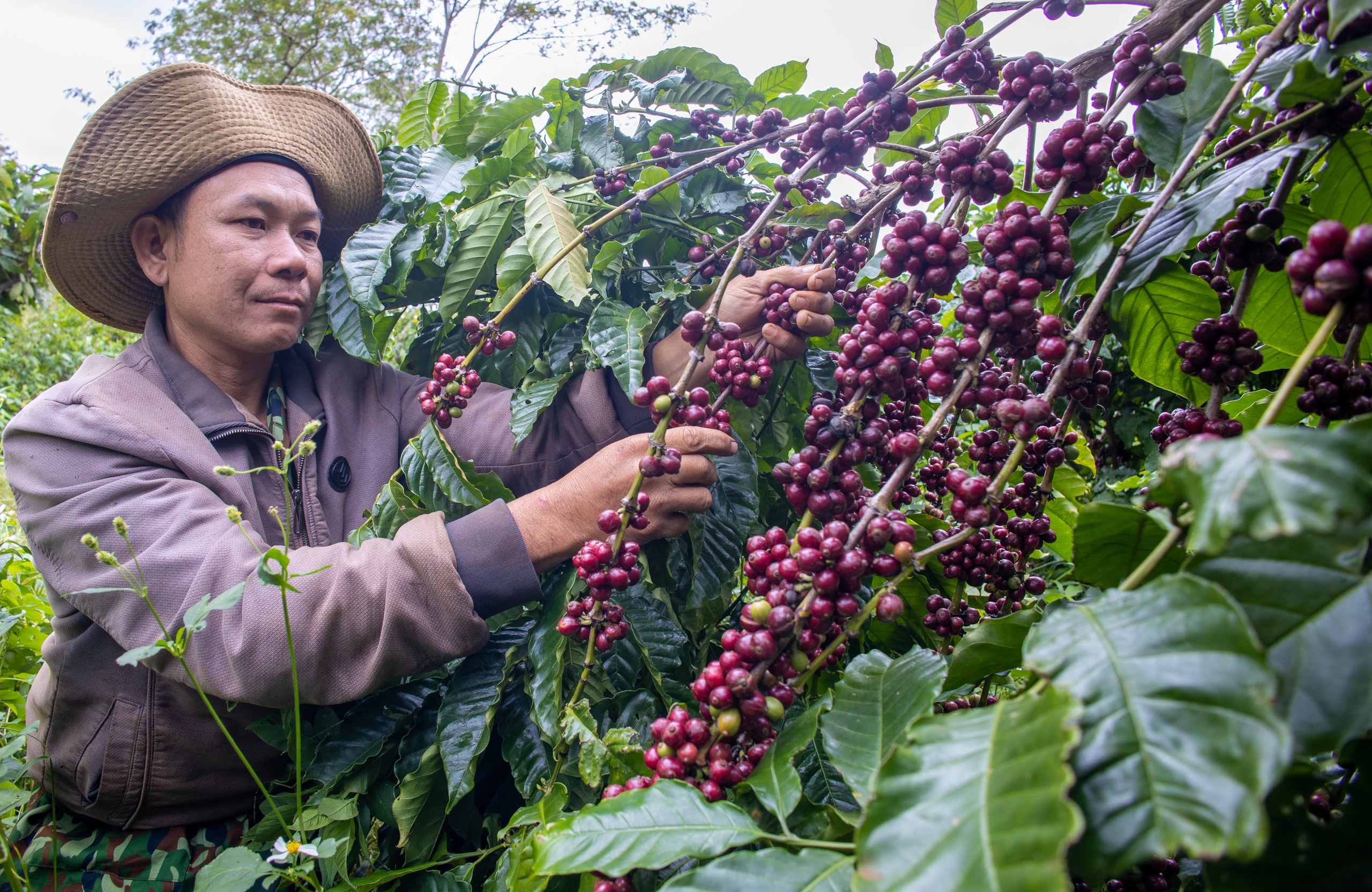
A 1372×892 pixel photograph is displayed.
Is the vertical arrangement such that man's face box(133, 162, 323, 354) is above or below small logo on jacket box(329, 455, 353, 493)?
above

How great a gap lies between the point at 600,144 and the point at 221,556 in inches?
39.5

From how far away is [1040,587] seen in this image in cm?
82

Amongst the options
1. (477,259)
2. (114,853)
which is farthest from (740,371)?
(114,853)

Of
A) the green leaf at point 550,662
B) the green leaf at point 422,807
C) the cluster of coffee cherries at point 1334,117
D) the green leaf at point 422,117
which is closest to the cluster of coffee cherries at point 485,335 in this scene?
the green leaf at point 550,662

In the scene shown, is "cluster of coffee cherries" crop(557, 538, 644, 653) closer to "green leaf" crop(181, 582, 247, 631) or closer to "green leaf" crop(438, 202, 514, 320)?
"green leaf" crop(181, 582, 247, 631)

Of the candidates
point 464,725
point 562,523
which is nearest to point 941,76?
point 562,523

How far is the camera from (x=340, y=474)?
152 centimetres

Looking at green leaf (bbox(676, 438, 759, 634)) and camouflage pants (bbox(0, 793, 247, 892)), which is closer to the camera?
green leaf (bbox(676, 438, 759, 634))

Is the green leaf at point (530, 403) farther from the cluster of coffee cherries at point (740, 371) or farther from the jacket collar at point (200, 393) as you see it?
the jacket collar at point (200, 393)

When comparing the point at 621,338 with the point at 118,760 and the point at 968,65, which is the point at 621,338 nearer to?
the point at 968,65

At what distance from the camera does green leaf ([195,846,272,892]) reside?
3.02 feet

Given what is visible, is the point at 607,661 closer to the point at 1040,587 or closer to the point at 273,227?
the point at 1040,587

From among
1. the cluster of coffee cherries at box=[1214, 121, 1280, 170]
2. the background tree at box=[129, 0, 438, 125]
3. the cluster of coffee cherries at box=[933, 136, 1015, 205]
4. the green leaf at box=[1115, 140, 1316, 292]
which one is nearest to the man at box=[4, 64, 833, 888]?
the cluster of coffee cherries at box=[933, 136, 1015, 205]

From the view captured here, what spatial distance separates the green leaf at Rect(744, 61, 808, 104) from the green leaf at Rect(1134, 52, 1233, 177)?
0.80 metres
